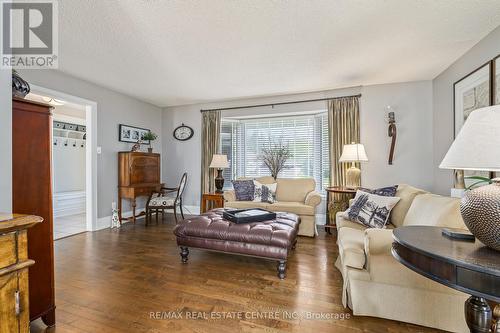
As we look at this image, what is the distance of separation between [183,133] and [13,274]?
15.9ft

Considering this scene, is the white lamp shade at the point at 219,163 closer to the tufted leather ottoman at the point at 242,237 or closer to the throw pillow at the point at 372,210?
the tufted leather ottoman at the point at 242,237

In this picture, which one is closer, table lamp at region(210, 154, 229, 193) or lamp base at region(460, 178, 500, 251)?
lamp base at region(460, 178, 500, 251)

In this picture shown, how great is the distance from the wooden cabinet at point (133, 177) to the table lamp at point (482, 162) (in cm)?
448

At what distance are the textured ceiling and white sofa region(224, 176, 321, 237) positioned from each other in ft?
5.71

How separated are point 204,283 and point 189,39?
8.19 feet

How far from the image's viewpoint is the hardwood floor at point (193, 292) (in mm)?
1587

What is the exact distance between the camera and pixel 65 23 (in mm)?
2234

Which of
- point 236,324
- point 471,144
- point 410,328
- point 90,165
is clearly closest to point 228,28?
point 471,144

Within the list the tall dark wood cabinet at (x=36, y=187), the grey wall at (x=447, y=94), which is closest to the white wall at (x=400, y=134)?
the grey wall at (x=447, y=94)

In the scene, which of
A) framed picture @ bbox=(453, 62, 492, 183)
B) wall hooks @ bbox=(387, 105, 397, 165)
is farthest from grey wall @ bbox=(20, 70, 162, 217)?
framed picture @ bbox=(453, 62, 492, 183)

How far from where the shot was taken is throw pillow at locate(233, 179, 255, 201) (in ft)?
13.2

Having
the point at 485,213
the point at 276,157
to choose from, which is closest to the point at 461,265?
the point at 485,213

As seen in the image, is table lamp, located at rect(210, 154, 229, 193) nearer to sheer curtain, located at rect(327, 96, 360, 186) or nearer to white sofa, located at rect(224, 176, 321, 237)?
white sofa, located at rect(224, 176, 321, 237)

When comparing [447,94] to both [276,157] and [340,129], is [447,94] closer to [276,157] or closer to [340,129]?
[340,129]
